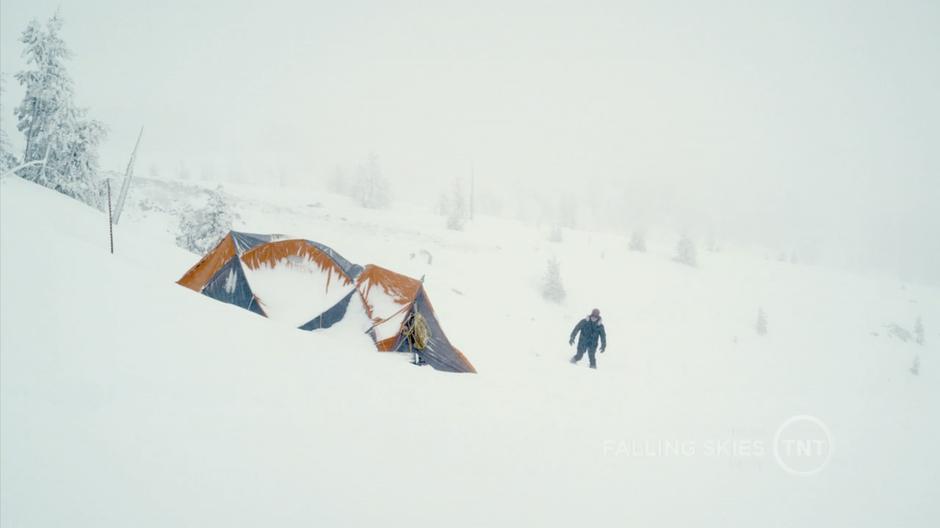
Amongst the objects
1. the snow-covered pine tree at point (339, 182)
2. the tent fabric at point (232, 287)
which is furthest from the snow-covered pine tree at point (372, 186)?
the tent fabric at point (232, 287)

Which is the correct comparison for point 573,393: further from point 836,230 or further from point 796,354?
point 836,230

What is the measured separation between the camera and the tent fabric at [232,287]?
7.75 m

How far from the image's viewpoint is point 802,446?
613 centimetres

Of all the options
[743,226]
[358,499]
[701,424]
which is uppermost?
[743,226]

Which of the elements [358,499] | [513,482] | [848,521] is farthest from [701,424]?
[358,499]

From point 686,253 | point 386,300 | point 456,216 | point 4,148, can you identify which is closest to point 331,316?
point 386,300

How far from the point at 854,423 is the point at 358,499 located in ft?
39.5

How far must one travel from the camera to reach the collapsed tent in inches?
275

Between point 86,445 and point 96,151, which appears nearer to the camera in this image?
point 86,445

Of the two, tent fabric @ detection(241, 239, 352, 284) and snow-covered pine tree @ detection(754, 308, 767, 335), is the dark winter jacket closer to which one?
tent fabric @ detection(241, 239, 352, 284)

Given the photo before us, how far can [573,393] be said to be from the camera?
644cm

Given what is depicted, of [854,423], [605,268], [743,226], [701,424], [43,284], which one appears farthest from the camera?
[743,226]

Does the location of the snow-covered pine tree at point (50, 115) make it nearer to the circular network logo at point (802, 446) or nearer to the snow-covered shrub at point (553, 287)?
the snow-covered shrub at point (553, 287)

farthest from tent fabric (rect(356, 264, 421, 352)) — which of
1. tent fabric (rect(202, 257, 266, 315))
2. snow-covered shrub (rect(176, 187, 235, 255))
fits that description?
snow-covered shrub (rect(176, 187, 235, 255))
